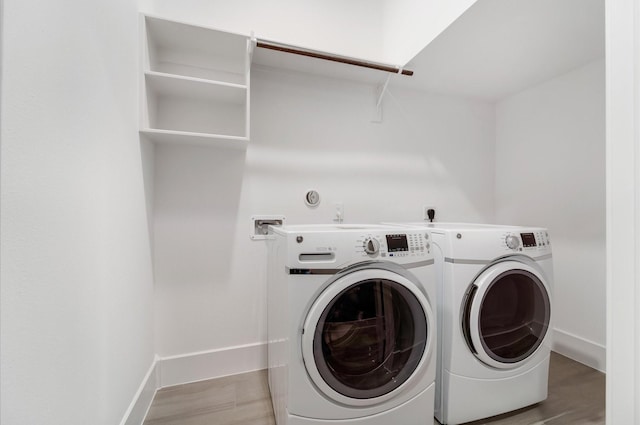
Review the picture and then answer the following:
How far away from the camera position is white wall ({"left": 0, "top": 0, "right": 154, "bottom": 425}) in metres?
0.52

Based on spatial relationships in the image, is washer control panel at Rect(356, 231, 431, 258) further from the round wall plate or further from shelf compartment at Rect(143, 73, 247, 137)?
shelf compartment at Rect(143, 73, 247, 137)

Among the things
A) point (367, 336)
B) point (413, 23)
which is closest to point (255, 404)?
point (367, 336)

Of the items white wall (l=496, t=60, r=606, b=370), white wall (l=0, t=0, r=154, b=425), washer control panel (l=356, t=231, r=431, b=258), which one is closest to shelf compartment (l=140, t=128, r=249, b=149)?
white wall (l=0, t=0, r=154, b=425)

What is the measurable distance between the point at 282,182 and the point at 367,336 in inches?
43.5

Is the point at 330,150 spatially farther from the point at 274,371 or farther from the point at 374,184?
the point at 274,371

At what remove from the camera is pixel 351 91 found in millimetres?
1969

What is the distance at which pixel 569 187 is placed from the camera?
1.86 m

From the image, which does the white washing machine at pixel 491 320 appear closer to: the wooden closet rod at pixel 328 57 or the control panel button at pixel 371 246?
the control panel button at pixel 371 246

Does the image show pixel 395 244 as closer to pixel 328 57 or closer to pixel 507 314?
pixel 507 314

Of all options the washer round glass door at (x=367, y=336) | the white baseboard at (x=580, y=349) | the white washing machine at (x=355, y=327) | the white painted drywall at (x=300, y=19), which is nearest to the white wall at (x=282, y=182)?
the white painted drywall at (x=300, y=19)

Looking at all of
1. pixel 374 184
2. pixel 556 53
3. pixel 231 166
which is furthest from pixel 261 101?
pixel 556 53

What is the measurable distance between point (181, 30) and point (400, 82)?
4.91 ft

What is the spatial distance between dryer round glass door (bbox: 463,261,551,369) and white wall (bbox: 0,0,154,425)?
1436 mm

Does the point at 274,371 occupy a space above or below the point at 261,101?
below
